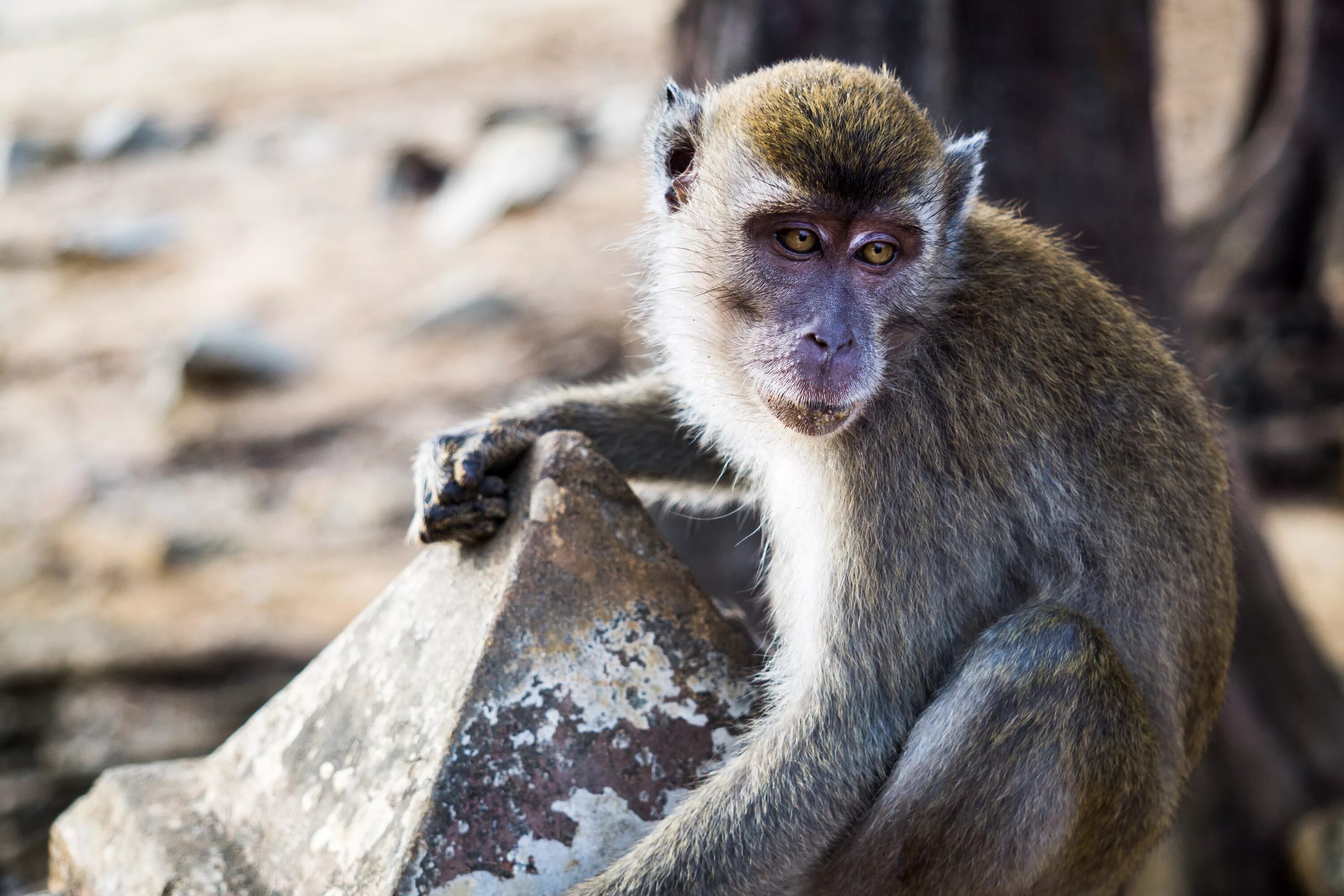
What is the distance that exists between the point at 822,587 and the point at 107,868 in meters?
2.13

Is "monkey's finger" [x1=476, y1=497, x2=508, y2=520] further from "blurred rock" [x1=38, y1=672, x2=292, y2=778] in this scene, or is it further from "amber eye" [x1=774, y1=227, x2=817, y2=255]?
"blurred rock" [x1=38, y1=672, x2=292, y2=778]

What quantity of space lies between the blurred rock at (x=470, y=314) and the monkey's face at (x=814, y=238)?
27.0ft

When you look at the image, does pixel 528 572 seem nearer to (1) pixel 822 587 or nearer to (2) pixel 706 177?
(1) pixel 822 587

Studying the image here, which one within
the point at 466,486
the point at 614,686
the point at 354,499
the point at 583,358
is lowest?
the point at 614,686

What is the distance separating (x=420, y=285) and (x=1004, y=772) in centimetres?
1121

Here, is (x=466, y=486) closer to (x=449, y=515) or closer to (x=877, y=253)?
(x=449, y=515)

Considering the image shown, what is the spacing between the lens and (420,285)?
13.6 metres

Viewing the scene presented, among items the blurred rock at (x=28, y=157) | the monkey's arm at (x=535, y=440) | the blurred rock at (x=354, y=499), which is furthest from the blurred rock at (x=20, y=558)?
the blurred rock at (x=28, y=157)

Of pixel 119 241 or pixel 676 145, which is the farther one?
pixel 119 241

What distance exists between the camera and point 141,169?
60.8 ft

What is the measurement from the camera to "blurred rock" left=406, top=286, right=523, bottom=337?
39.2 ft

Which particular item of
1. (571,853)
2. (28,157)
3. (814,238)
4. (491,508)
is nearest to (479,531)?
(491,508)

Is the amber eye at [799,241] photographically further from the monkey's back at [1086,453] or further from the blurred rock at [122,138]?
the blurred rock at [122,138]

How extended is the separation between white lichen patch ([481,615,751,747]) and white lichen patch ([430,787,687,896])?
0.19 metres
